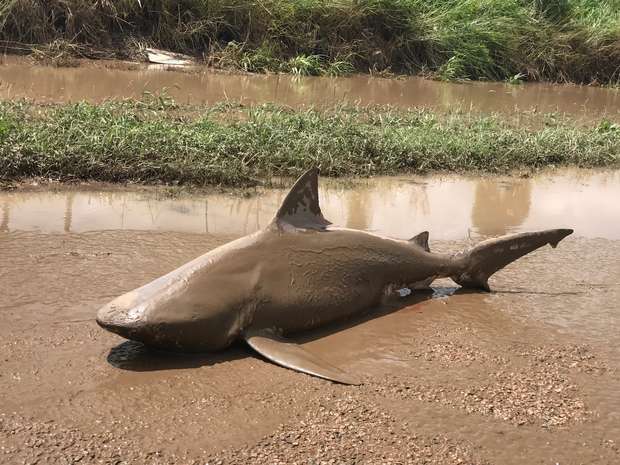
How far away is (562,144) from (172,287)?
728 centimetres

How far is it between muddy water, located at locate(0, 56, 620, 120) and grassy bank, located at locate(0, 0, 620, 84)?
667mm

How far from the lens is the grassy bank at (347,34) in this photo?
1405 centimetres

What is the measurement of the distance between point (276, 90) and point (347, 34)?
3.58 m

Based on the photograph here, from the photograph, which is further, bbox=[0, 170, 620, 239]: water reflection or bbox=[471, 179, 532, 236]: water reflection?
bbox=[471, 179, 532, 236]: water reflection

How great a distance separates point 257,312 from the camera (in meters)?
4.46

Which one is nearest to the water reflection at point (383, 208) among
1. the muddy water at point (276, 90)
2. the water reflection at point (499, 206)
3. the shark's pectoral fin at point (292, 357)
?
the water reflection at point (499, 206)

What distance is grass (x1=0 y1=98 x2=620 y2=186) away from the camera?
7.46 m

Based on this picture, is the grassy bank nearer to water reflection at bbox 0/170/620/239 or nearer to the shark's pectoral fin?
water reflection at bbox 0/170/620/239

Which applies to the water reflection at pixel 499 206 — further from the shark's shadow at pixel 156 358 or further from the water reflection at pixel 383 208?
the shark's shadow at pixel 156 358

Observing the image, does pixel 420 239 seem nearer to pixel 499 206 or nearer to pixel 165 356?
pixel 165 356

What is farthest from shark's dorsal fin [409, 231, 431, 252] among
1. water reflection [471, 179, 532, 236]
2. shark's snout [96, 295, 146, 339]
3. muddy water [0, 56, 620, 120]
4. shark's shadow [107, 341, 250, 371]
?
muddy water [0, 56, 620, 120]

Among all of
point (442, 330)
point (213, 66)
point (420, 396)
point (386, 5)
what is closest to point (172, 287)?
point (420, 396)

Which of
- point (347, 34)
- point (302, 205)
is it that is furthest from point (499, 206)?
point (347, 34)

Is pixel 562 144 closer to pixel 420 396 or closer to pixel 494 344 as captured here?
pixel 494 344
